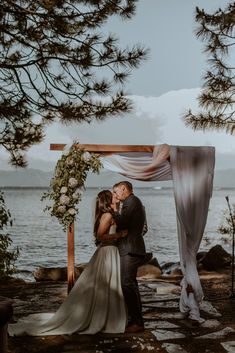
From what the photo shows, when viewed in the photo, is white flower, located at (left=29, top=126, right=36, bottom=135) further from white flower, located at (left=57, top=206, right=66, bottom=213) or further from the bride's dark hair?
the bride's dark hair

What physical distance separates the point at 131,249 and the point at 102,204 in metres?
0.69

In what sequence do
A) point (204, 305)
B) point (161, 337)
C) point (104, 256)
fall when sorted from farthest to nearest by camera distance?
point (204, 305), point (104, 256), point (161, 337)

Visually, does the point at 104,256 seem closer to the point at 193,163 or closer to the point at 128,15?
the point at 193,163

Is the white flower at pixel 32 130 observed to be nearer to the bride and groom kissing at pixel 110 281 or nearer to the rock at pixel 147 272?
the bride and groom kissing at pixel 110 281

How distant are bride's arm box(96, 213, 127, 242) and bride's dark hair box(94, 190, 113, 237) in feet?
0.18

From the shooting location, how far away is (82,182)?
22.7 feet

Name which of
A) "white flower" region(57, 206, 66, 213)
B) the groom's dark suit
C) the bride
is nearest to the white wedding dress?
the bride

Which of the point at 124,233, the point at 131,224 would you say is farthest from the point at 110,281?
the point at 131,224

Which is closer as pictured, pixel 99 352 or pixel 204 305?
pixel 99 352

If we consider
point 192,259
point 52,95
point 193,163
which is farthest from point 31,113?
point 192,259

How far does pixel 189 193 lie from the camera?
7.07 metres

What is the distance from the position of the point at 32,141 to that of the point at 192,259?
3.86m

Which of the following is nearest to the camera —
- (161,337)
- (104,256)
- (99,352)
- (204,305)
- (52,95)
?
(99,352)

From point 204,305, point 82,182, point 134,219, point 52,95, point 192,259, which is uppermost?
point 52,95
